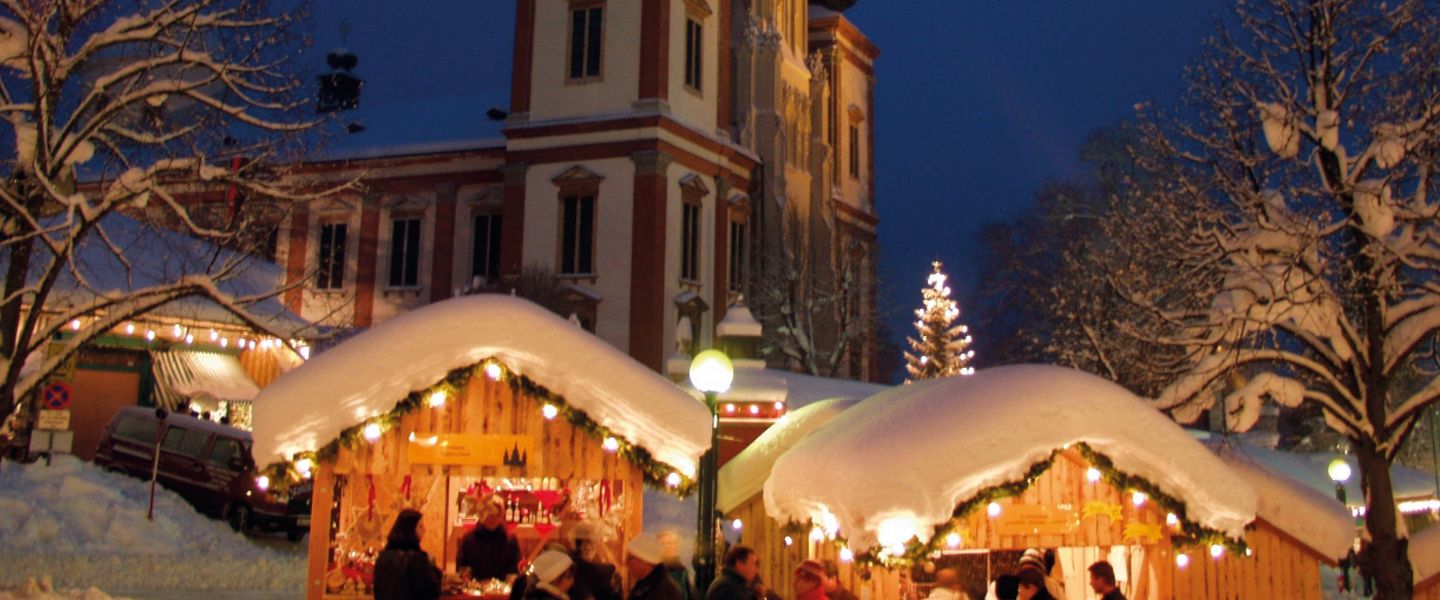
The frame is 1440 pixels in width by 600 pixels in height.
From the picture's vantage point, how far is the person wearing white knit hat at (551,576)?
6625 millimetres

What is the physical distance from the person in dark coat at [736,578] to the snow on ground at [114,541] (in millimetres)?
10274

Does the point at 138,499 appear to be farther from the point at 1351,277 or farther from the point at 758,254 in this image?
the point at 758,254

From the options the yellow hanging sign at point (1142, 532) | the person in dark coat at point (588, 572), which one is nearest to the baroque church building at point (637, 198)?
the yellow hanging sign at point (1142, 532)

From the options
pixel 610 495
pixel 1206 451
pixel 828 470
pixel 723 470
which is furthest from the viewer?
pixel 723 470

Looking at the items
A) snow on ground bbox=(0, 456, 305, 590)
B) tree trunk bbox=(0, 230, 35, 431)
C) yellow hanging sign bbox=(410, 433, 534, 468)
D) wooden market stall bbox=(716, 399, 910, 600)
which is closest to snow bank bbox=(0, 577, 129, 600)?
tree trunk bbox=(0, 230, 35, 431)

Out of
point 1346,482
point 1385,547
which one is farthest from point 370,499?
point 1346,482

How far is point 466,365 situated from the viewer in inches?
376

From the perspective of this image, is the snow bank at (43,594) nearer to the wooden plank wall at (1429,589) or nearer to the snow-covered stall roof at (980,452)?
the snow-covered stall roof at (980,452)

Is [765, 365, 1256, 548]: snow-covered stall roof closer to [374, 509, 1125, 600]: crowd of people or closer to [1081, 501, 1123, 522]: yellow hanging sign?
[1081, 501, 1123, 522]: yellow hanging sign

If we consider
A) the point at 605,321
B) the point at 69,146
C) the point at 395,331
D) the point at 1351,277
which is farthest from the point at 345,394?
the point at 605,321

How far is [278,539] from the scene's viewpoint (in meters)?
20.9

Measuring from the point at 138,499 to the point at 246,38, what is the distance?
1101 centimetres

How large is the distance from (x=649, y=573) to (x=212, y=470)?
16096 millimetres

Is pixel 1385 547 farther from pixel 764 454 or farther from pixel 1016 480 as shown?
pixel 764 454
